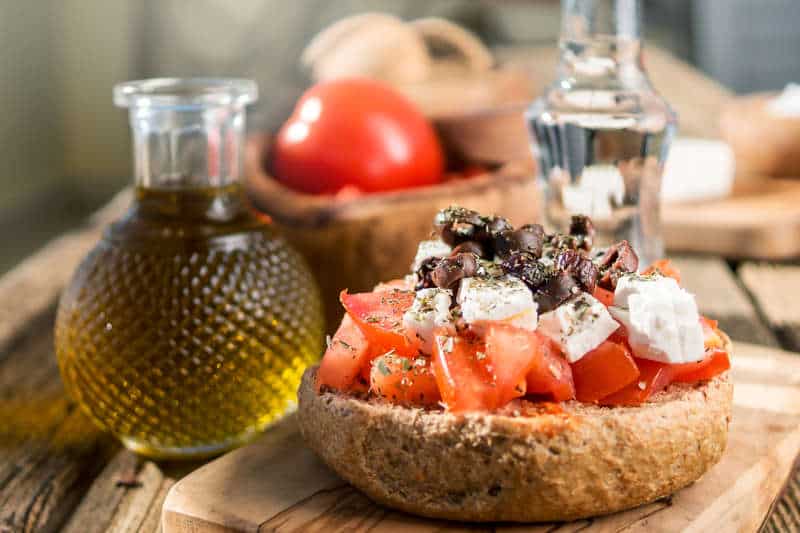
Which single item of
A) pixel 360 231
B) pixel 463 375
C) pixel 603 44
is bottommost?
pixel 360 231

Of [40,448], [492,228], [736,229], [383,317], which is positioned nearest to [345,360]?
[383,317]

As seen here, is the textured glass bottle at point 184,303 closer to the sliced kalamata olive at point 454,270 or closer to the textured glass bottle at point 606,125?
the sliced kalamata olive at point 454,270

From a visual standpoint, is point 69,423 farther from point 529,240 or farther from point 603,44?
point 603,44

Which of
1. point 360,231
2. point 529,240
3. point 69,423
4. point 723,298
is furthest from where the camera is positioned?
point 723,298

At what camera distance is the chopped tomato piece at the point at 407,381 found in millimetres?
1326

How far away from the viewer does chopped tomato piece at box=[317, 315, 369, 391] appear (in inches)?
55.2

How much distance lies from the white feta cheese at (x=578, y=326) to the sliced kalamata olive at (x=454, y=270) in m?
0.12

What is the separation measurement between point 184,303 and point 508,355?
0.63 meters

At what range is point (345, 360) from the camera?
4.61 ft

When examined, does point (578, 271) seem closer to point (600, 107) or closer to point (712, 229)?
point (600, 107)

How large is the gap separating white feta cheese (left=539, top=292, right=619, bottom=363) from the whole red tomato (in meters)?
1.26

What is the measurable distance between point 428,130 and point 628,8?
28.4 inches

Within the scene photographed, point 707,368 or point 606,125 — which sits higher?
point 606,125

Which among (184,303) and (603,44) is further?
(603,44)
